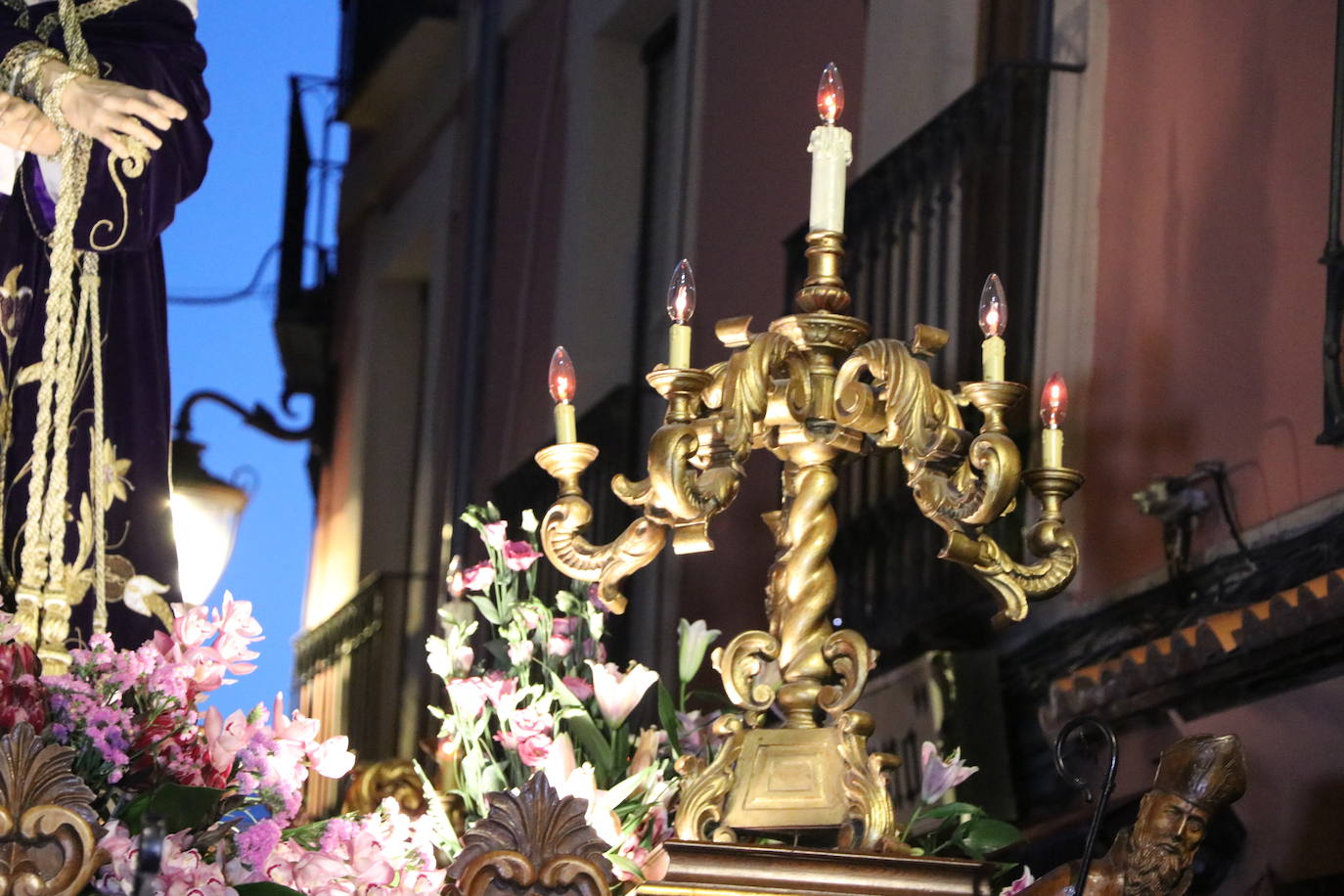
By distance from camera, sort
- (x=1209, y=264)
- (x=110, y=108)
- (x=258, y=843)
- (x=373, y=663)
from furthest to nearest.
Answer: (x=373, y=663) < (x=1209, y=264) < (x=110, y=108) < (x=258, y=843)

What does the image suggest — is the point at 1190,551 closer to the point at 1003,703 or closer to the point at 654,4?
the point at 1003,703

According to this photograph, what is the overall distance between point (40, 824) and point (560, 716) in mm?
817

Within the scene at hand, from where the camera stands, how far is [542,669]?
2920mm

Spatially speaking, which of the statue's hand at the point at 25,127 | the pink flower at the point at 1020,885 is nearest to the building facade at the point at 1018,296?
the pink flower at the point at 1020,885

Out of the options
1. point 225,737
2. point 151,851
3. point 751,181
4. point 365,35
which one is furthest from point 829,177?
point 365,35

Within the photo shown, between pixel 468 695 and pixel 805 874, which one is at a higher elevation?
pixel 468 695

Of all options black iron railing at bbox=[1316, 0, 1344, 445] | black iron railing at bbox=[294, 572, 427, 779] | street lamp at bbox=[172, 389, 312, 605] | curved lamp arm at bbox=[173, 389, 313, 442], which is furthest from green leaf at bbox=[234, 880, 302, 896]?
black iron railing at bbox=[294, 572, 427, 779]

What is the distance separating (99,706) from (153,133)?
2.77 feet

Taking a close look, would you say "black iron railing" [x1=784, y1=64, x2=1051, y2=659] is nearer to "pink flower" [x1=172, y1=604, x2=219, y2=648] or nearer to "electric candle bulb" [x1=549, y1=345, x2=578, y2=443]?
"electric candle bulb" [x1=549, y1=345, x2=578, y2=443]

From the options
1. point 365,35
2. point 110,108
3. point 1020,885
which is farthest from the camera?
point 365,35

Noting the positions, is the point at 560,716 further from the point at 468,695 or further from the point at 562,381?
the point at 562,381

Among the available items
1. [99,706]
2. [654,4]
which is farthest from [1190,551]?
[654,4]

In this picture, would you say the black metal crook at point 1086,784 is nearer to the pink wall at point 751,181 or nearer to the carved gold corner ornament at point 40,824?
the carved gold corner ornament at point 40,824

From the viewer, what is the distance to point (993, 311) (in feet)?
8.43
